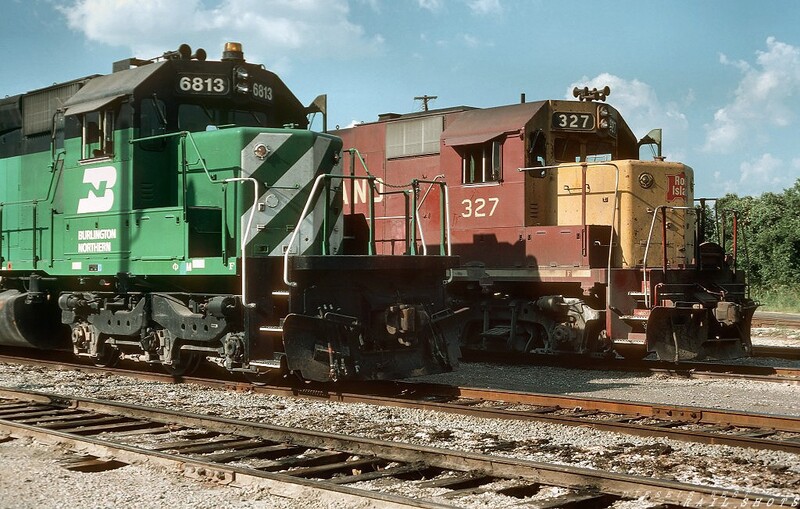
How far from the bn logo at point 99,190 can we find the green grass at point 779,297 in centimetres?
2059

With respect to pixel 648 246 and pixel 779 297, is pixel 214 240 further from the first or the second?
pixel 779 297

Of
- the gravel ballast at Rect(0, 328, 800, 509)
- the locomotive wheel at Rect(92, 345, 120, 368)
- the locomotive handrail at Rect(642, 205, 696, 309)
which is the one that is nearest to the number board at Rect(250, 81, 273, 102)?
the gravel ballast at Rect(0, 328, 800, 509)

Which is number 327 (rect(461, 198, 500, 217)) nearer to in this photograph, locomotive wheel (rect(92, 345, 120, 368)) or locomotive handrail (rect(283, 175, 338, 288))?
locomotive handrail (rect(283, 175, 338, 288))

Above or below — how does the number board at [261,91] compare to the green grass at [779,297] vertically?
above

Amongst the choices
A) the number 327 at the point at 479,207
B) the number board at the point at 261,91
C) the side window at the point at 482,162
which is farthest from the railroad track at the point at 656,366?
the number board at the point at 261,91

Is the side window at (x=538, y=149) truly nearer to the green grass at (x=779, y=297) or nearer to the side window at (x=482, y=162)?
the side window at (x=482, y=162)

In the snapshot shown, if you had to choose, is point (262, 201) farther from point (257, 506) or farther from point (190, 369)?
point (257, 506)

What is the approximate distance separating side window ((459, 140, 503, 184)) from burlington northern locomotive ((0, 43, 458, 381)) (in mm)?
2817

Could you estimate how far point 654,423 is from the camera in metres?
6.97

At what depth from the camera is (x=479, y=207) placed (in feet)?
40.0

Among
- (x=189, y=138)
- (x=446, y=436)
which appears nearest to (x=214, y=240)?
(x=189, y=138)

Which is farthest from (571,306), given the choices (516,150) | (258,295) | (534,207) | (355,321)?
(258,295)

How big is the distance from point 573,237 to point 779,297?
59.5 feet

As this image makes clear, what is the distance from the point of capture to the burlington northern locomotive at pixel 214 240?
326 inches
